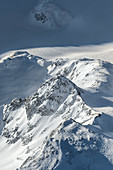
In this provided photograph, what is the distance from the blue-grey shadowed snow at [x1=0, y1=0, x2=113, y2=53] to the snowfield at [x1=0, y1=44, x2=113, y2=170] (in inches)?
1007

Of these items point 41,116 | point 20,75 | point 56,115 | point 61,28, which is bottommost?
point 20,75

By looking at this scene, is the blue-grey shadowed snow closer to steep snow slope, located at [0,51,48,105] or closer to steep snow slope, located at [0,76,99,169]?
steep snow slope, located at [0,51,48,105]

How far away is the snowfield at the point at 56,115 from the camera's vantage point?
37.5 m

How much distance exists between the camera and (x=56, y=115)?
55.0 m

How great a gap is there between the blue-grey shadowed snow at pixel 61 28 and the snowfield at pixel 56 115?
2557 centimetres

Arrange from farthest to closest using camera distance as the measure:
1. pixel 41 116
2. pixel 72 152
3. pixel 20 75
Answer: pixel 20 75
pixel 41 116
pixel 72 152

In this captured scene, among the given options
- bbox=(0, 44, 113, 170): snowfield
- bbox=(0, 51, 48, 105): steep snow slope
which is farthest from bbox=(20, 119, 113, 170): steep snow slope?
bbox=(0, 51, 48, 105): steep snow slope

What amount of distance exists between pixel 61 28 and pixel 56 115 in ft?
299

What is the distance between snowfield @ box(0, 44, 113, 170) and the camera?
1476 inches

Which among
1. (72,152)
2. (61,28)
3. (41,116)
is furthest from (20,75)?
(72,152)


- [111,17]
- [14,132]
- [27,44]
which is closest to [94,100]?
[14,132]

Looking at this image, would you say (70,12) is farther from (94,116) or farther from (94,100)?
(94,116)

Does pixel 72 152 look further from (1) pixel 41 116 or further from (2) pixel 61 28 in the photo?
(2) pixel 61 28

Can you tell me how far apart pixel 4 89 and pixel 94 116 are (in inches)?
1713
